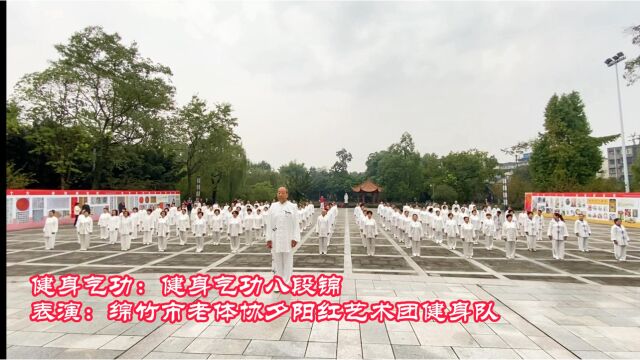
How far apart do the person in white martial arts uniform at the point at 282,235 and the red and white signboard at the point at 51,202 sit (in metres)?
19.9

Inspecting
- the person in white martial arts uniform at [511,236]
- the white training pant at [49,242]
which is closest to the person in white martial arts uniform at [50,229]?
the white training pant at [49,242]

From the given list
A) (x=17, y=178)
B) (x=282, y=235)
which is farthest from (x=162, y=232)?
(x=17, y=178)

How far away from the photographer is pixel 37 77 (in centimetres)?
2483

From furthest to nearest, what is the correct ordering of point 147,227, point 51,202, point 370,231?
point 51,202
point 147,227
point 370,231

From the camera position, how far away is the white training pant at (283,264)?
→ 21.2ft

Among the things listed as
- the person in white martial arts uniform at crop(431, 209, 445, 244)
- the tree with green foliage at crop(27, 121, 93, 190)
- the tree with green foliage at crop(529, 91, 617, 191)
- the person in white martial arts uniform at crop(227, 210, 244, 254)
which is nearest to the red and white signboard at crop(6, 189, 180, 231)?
the tree with green foliage at crop(27, 121, 93, 190)

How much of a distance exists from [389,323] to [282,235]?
2.44 meters

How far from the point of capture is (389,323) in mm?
4969

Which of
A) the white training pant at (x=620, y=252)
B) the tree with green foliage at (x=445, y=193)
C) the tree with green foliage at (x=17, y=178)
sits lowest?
the white training pant at (x=620, y=252)

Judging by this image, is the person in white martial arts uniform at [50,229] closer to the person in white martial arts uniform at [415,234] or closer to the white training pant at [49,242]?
the white training pant at [49,242]

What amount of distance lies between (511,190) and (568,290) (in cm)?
4203

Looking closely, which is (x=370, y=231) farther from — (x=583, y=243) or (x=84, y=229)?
(x=84, y=229)

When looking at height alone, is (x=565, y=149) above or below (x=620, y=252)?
above

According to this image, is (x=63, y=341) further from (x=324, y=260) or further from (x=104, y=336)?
(x=324, y=260)
